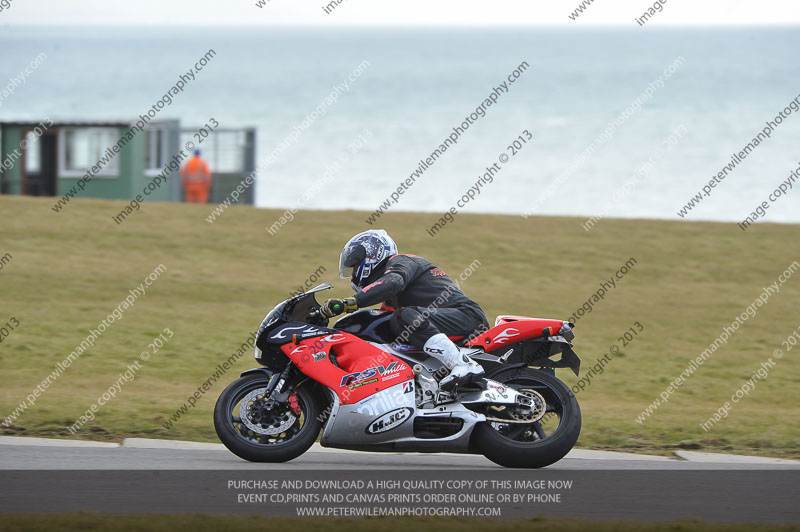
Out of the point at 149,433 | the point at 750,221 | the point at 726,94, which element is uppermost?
the point at 726,94

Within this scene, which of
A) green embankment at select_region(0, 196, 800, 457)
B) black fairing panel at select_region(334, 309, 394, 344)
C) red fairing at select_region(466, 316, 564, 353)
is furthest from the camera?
green embankment at select_region(0, 196, 800, 457)

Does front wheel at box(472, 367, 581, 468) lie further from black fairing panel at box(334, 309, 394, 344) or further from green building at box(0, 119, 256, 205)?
green building at box(0, 119, 256, 205)

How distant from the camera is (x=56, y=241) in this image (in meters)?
19.5

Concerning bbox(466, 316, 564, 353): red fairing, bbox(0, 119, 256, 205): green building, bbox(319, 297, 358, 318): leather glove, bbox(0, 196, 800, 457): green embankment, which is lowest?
bbox(0, 119, 256, 205): green building

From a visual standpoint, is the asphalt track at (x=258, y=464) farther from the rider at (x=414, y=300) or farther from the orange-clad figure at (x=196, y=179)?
Result: the orange-clad figure at (x=196, y=179)

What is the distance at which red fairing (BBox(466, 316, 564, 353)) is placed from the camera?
798cm

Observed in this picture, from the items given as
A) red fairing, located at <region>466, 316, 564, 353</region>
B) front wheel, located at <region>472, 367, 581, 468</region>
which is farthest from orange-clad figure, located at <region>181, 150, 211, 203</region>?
front wheel, located at <region>472, 367, 581, 468</region>

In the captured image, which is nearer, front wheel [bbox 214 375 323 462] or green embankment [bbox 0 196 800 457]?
front wheel [bbox 214 375 323 462]

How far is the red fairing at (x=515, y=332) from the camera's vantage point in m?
7.98

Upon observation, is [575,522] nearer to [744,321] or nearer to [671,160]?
[744,321]

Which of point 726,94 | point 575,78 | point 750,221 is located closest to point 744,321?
point 750,221

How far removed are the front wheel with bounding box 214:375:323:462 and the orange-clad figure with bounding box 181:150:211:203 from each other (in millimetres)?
21558

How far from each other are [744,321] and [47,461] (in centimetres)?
1087

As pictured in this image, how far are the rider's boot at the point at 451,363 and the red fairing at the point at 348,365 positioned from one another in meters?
0.26
